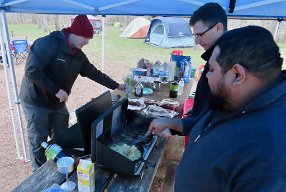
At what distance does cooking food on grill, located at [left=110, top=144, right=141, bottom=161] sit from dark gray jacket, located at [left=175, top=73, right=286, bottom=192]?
52 cm

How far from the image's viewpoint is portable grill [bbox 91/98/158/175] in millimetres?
1322

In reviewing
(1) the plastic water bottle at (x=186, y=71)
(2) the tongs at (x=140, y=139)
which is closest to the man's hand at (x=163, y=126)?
(2) the tongs at (x=140, y=139)

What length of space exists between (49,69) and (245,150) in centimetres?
227

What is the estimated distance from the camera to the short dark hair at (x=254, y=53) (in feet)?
2.60

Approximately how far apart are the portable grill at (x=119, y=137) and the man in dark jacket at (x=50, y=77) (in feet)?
2.95

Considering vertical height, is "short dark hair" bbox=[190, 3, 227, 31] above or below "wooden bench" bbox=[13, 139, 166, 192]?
above

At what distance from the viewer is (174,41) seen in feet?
44.1

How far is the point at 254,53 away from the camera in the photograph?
2.59ft

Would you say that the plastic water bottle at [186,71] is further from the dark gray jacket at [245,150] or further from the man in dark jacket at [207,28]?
the dark gray jacket at [245,150]

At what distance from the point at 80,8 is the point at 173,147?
2.40 m

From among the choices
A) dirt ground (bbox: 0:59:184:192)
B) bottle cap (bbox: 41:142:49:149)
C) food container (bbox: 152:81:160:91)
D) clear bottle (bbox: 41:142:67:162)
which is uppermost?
bottle cap (bbox: 41:142:49:149)

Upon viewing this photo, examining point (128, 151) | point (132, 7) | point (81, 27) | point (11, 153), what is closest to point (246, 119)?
point (128, 151)

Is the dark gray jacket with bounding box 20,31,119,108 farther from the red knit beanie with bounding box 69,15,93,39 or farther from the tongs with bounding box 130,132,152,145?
the tongs with bounding box 130,132,152,145

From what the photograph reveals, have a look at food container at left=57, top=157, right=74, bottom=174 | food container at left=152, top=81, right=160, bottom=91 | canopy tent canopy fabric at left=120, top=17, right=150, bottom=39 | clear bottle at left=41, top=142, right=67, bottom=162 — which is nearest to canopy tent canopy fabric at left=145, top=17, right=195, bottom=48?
canopy tent canopy fabric at left=120, top=17, right=150, bottom=39
